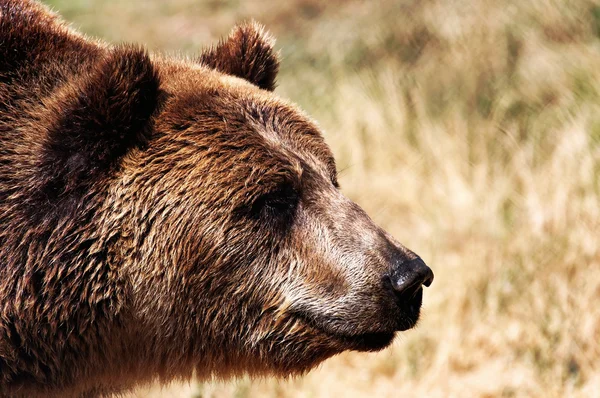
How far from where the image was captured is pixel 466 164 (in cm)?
860

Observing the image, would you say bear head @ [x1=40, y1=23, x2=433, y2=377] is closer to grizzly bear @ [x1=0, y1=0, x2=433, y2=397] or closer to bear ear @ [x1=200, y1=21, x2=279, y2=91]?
grizzly bear @ [x1=0, y1=0, x2=433, y2=397]

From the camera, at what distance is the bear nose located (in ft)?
13.5

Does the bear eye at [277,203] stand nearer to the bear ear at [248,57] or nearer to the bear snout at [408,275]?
the bear snout at [408,275]

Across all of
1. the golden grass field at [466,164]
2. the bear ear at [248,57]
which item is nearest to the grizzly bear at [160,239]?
the bear ear at [248,57]

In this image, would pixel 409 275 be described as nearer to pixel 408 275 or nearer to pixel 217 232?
pixel 408 275

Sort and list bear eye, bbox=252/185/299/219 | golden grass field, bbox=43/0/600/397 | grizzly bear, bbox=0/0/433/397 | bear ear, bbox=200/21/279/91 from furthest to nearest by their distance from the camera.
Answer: golden grass field, bbox=43/0/600/397 < bear ear, bbox=200/21/279/91 < bear eye, bbox=252/185/299/219 < grizzly bear, bbox=0/0/433/397

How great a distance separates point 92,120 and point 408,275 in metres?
1.65

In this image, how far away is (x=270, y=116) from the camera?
4.55 meters

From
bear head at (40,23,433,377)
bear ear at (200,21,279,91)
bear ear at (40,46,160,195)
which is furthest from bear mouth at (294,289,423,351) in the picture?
bear ear at (200,21,279,91)

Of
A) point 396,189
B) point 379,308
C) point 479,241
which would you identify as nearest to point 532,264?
point 479,241

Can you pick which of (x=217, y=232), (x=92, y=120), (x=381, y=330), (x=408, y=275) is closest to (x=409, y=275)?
(x=408, y=275)

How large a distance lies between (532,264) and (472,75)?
2792 mm

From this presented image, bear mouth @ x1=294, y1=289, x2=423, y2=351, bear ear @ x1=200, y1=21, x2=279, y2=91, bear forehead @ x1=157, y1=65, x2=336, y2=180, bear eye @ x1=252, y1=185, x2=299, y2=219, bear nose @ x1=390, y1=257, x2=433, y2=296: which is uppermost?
bear ear @ x1=200, y1=21, x2=279, y2=91

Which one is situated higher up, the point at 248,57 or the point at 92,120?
the point at 248,57
